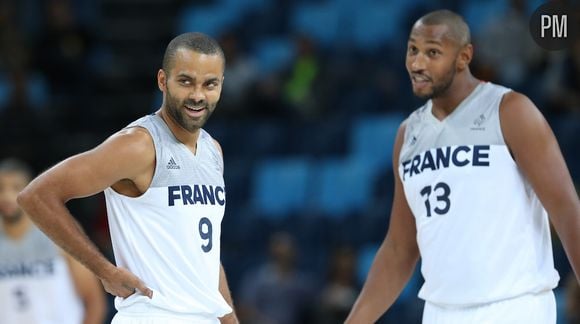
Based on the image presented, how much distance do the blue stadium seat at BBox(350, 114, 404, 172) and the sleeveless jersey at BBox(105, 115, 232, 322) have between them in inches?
273

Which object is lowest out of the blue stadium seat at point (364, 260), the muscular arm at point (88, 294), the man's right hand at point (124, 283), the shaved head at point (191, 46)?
the blue stadium seat at point (364, 260)

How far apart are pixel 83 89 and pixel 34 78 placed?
738 mm

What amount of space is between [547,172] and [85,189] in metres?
2.28

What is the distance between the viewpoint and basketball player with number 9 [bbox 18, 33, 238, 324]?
17.1 ft

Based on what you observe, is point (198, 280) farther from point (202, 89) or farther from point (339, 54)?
point (339, 54)

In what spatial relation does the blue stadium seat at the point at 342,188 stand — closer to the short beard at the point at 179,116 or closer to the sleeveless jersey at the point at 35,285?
the sleeveless jersey at the point at 35,285

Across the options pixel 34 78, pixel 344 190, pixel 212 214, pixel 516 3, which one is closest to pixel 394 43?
pixel 344 190

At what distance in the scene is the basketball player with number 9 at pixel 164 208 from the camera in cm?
522

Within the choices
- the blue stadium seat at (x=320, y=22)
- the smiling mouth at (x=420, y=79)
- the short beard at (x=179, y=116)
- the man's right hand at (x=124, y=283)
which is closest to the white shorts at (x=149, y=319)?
the man's right hand at (x=124, y=283)

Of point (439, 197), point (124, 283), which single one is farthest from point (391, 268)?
point (124, 283)

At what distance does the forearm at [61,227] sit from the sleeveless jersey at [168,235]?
20 cm

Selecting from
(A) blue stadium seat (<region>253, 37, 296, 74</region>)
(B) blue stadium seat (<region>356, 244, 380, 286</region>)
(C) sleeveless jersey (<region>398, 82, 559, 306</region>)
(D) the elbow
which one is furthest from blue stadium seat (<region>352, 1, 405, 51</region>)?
(D) the elbow

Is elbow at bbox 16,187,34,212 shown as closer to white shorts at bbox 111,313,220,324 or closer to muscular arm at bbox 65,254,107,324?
white shorts at bbox 111,313,220,324

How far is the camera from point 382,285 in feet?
21.5
